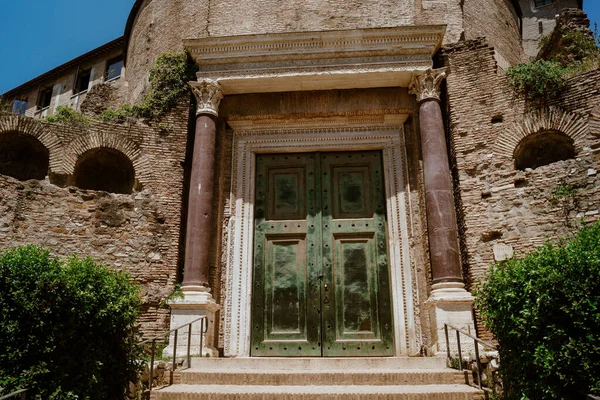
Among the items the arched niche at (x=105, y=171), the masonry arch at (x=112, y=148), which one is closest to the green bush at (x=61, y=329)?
the masonry arch at (x=112, y=148)

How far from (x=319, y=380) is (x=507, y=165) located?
4970 millimetres

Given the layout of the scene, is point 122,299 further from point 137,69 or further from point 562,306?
point 137,69

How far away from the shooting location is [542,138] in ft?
29.7

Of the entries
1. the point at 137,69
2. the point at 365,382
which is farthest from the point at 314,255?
the point at 137,69

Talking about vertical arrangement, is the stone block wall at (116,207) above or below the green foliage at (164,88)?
Result: below

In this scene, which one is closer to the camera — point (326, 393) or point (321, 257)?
point (326, 393)

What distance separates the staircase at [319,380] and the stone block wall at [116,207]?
7.43 feet

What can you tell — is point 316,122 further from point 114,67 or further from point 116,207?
point 114,67

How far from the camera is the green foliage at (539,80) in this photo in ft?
28.8

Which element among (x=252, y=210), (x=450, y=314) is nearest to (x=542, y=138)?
(x=450, y=314)

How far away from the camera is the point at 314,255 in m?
9.38

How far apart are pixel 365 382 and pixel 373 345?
2.50m

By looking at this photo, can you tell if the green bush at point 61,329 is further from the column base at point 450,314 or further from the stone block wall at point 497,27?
the stone block wall at point 497,27

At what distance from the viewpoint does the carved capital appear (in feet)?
32.0
